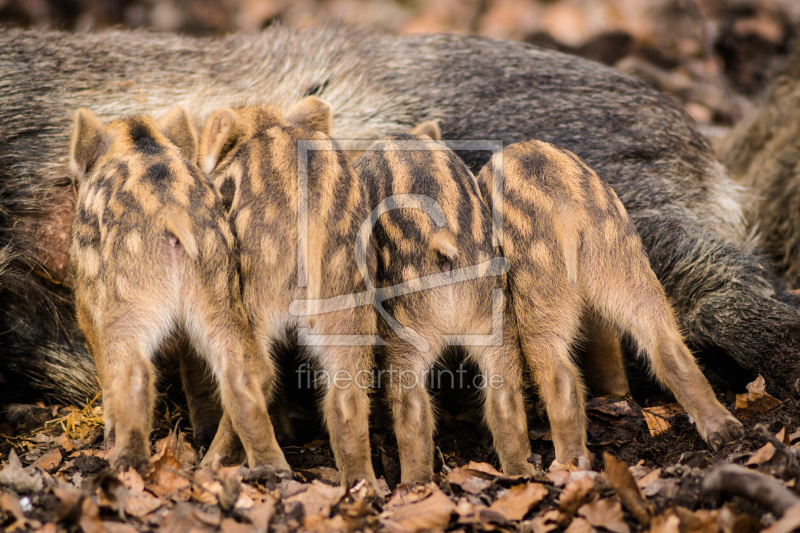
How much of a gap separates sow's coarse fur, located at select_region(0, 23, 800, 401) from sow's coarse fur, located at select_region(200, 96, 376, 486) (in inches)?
42.3

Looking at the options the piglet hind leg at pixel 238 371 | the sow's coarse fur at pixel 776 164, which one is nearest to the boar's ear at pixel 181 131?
the piglet hind leg at pixel 238 371

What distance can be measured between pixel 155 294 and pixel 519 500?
1.44 meters

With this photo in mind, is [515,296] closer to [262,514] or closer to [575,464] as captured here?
[575,464]

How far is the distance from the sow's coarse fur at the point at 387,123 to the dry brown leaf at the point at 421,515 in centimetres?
169

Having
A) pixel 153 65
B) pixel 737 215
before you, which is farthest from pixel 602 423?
pixel 153 65

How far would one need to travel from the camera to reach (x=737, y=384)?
3.41 metres

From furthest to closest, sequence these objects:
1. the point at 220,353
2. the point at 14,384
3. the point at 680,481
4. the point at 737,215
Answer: the point at 737,215 < the point at 14,384 < the point at 220,353 < the point at 680,481

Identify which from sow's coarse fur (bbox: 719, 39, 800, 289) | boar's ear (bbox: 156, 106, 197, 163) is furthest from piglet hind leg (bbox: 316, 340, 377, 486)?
sow's coarse fur (bbox: 719, 39, 800, 289)

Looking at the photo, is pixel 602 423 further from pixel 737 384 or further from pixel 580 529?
pixel 580 529

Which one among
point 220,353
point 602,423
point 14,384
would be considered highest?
point 220,353

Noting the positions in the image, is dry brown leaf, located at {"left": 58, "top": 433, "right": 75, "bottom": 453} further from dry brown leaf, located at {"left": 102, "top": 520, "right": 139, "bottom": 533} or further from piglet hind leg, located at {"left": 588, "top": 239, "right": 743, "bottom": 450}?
piglet hind leg, located at {"left": 588, "top": 239, "right": 743, "bottom": 450}

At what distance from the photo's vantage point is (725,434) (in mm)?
2734

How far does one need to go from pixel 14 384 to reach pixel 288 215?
6.34ft

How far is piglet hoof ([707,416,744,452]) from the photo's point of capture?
8.91ft
